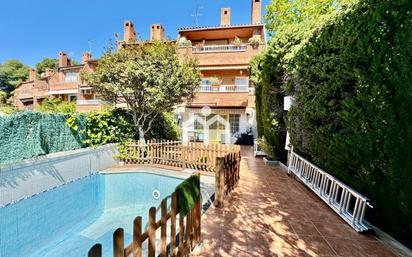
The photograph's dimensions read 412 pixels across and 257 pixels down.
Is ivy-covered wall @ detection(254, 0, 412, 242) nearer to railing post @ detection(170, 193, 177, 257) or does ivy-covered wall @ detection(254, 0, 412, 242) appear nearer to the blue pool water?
railing post @ detection(170, 193, 177, 257)

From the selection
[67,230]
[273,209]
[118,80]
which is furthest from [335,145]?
[118,80]

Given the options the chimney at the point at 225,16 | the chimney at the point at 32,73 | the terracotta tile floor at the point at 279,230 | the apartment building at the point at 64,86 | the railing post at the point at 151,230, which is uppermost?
the chimney at the point at 225,16

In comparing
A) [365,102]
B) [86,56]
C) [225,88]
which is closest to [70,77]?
[86,56]

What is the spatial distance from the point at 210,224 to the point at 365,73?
5274 mm

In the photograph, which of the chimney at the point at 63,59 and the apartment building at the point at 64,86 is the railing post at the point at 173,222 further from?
the chimney at the point at 63,59

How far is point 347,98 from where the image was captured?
545 centimetres

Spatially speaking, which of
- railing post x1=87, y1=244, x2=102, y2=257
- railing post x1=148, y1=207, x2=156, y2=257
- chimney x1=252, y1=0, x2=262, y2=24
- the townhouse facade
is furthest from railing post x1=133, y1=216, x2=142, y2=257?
chimney x1=252, y1=0, x2=262, y2=24

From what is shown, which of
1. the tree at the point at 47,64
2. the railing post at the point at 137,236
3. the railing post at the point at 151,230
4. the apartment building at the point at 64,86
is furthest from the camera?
the tree at the point at 47,64

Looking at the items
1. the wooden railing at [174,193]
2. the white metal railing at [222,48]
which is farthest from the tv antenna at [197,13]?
the wooden railing at [174,193]

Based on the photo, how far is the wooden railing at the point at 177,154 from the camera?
431 inches

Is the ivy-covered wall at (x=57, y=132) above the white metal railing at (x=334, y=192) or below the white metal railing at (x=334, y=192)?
above

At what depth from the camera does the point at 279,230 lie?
16.1 feet

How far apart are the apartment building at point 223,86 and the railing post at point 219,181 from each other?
14.6 metres

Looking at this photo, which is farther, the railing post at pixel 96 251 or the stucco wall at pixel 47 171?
the stucco wall at pixel 47 171
